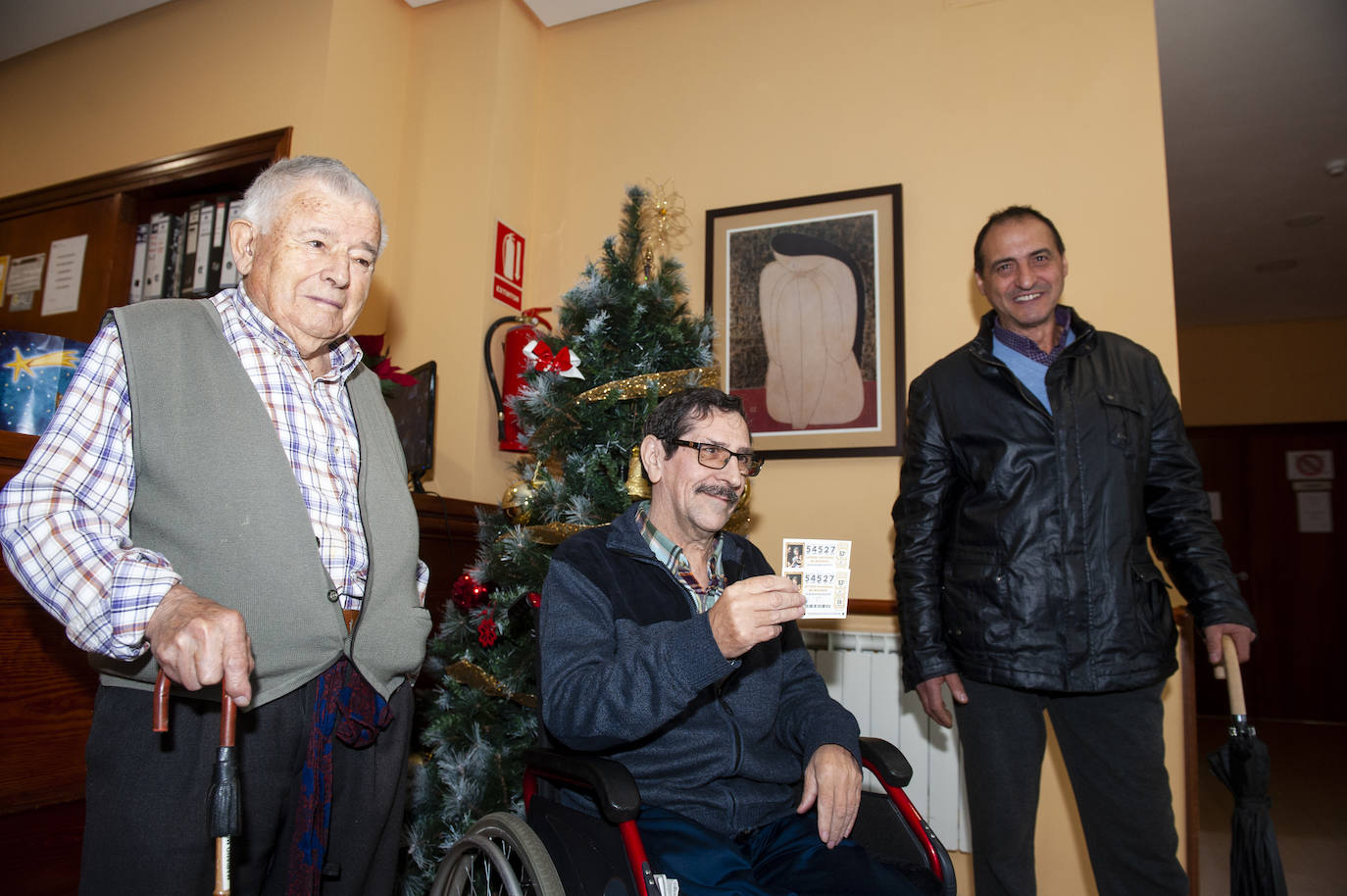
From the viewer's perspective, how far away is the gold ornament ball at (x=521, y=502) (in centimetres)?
224

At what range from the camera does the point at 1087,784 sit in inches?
68.2

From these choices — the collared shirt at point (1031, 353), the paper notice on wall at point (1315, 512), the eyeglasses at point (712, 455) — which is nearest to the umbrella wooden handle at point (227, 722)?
the eyeglasses at point (712, 455)

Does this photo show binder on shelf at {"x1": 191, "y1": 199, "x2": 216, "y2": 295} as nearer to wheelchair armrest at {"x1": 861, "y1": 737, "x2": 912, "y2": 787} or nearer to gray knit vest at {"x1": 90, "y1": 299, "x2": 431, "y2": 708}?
gray knit vest at {"x1": 90, "y1": 299, "x2": 431, "y2": 708}

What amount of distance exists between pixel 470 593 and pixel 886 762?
1.20 m

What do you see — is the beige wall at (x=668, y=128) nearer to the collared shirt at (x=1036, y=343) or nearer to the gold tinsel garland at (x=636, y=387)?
the collared shirt at (x=1036, y=343)

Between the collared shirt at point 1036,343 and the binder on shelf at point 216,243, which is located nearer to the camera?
the collared shirt at point 1036,343

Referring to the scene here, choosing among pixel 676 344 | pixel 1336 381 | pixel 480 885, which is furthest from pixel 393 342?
pixel 1336 381

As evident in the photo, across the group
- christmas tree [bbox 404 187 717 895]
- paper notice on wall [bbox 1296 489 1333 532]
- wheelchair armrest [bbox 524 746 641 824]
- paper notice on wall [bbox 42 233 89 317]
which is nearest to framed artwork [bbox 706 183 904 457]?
christmas tree [bbox 404 187 717 895]

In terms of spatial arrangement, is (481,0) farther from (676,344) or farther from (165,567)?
(165,567)

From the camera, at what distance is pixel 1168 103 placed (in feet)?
12.0

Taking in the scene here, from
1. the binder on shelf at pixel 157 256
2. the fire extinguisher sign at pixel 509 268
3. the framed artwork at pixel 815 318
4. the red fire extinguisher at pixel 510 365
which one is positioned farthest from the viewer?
the binder on shelf at pixel 157 256

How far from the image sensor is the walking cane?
938 millimetres

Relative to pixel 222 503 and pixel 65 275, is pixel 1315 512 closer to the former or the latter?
pixel 222 503

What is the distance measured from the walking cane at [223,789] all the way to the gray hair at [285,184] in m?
0.73
